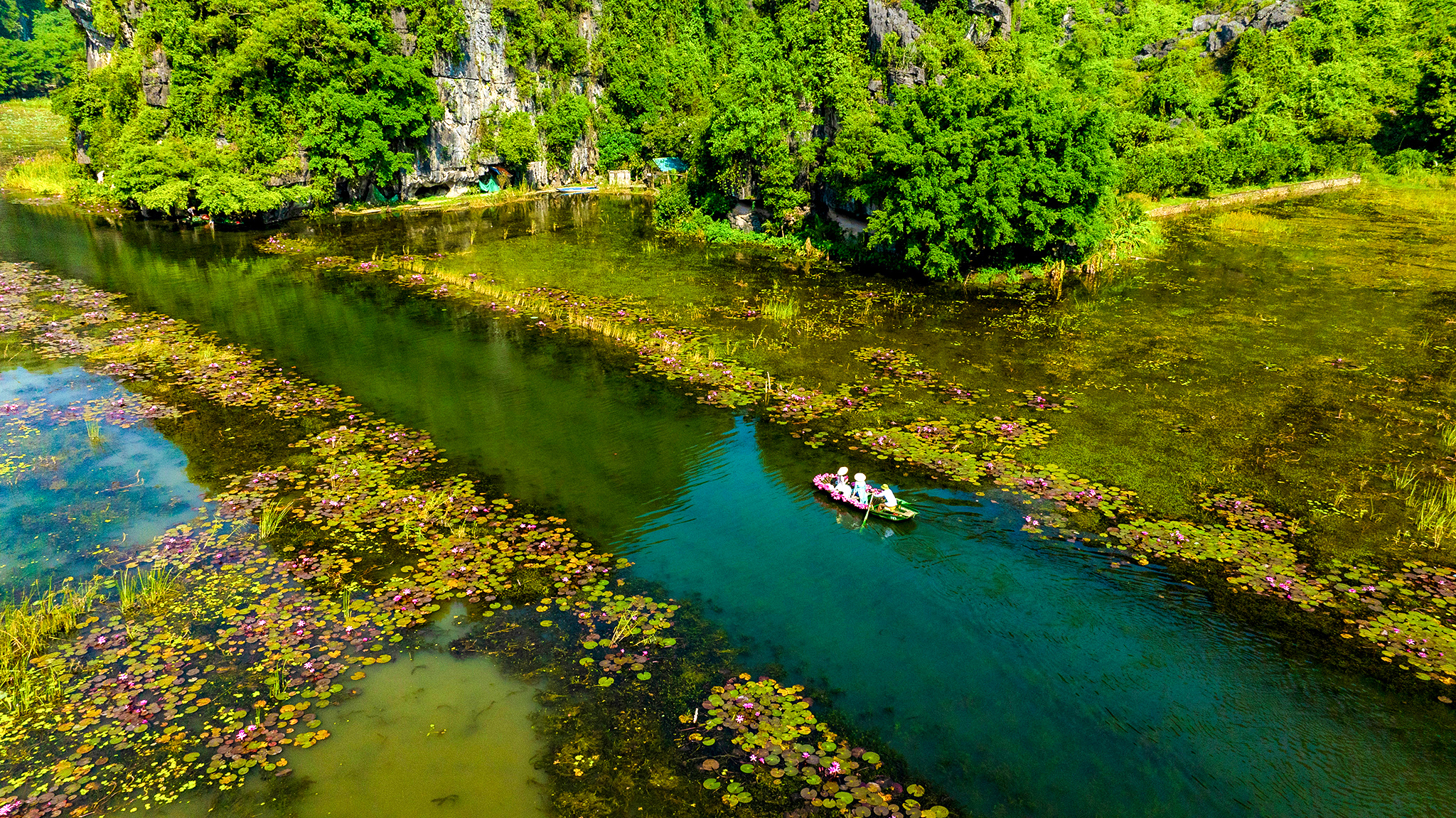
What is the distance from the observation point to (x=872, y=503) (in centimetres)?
1623

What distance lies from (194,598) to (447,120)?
61069 mm

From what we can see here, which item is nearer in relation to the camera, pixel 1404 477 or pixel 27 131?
pixel 1404 477

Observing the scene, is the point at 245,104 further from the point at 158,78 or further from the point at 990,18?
the point at 990,18

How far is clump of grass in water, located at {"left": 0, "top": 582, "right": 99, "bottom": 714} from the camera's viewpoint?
11156 mm

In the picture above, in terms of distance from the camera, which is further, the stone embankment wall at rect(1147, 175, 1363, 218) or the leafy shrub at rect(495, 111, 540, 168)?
the leafy shrub at rect(495, 111, 540, 168)

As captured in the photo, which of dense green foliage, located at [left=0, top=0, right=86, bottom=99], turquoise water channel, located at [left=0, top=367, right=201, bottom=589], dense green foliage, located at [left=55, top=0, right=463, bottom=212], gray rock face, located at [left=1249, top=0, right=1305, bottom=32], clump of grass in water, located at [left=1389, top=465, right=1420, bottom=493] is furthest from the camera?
dense green foliage, located at [left=0, top=0, right=86, bottom=99]

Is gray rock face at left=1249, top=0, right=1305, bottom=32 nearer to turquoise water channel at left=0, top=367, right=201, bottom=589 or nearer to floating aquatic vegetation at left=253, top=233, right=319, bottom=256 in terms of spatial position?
floating aquatic vegetation at left=253, top=233, right=319, bottom=256

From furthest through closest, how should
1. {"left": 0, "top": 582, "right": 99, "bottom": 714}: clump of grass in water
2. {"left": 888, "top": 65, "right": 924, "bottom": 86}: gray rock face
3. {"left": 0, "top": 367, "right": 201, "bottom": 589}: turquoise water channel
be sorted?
{"left": 888, "top": 65, "right": 924, "bottom": 86}: gray rock face < {"left": 0, "top": 367, "right": 201, "bottom": 589}: turquoise water channel < {"left": 0, "top": 582, "right": 99, "bottom": 714}: clump of grass in water

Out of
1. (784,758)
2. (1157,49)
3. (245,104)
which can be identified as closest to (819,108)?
(245,104)

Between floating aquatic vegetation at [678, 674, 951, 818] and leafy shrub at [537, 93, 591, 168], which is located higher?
leafy shrub at [537, 93, 591, 168]

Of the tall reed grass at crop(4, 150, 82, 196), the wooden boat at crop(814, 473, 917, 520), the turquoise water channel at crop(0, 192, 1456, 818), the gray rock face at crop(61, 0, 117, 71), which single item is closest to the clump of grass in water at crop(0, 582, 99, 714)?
the turquoise water channel at crop(0, 192, 1456, 818)

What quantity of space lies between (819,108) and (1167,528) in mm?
35885

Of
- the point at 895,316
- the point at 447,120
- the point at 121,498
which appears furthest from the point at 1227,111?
the point at 121,498

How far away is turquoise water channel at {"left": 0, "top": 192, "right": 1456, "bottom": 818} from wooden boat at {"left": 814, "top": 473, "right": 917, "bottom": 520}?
0.31 meters
